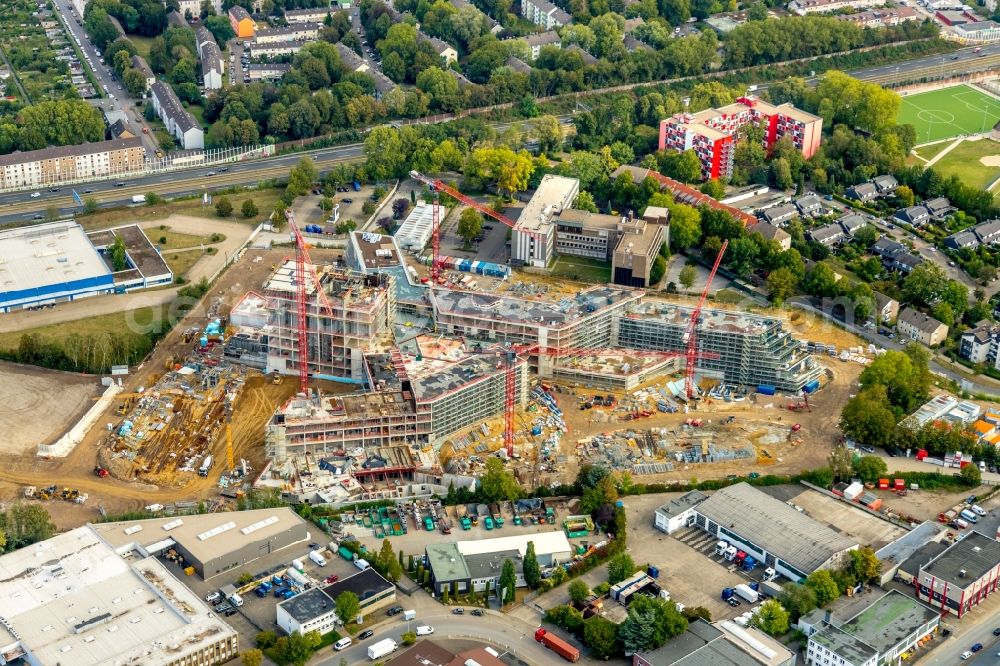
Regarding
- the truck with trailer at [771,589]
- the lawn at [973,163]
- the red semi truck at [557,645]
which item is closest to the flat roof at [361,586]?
the red semi truck at [557,645]

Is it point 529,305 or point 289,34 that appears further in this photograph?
point 289,34

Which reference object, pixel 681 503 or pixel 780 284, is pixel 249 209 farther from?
pixel 681 503

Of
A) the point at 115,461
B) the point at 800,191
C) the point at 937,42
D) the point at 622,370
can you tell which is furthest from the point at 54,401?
the point at 937,42

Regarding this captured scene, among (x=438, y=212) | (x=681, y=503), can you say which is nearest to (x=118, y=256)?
(x=438, y=212)

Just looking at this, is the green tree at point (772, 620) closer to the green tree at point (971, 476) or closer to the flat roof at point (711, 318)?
the green tree at point (971, 476)

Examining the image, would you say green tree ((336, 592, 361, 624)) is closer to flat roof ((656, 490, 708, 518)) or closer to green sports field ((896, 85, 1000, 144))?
flat roof ((656, 490, 708, 518))

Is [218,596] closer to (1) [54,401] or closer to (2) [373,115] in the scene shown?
(1) [54,401]
